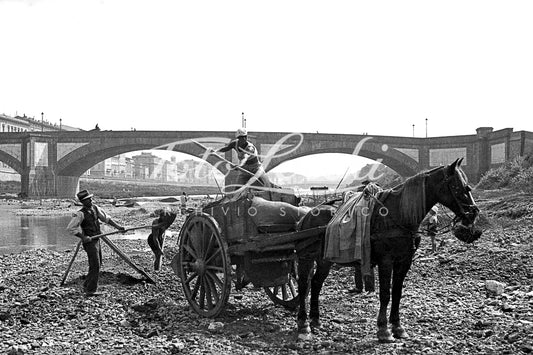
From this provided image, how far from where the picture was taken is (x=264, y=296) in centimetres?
787

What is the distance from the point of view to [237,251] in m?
6.32

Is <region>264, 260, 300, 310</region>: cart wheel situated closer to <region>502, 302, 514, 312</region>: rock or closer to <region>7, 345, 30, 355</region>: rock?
<region>502, 302, 514, 312</region>: rock

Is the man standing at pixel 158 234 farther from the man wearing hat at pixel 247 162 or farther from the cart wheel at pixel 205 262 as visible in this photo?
the man wearing hat at pixel 247 162

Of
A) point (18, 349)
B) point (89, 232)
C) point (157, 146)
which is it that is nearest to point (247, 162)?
point (89, 232)

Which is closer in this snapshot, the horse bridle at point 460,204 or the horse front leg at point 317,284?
the horse bridle at point 460,204

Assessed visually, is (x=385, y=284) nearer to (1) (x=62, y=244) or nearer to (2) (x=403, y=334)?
(2) (x=403, y=334)

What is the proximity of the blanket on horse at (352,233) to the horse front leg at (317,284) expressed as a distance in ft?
0.95

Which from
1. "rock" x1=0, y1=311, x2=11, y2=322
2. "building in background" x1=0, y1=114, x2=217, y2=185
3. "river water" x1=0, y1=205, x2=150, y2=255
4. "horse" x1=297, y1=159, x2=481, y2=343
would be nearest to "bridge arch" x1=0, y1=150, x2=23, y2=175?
"river water" x1=0, y1=205, x2=150, y2=255

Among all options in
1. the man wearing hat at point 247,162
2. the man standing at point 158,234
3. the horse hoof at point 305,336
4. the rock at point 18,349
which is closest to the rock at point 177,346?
the horse hoof at point 305,336

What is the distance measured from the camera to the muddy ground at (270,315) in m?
5.25

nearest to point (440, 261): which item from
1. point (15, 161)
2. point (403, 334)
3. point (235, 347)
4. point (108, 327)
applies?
point (403, 334)

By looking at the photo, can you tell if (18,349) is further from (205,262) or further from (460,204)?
(460,204)

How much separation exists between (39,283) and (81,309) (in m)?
2.38

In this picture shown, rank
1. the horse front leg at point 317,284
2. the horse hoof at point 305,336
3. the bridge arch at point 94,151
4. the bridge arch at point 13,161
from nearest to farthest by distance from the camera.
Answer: the horse hoof at point 305,336, the horse front leg at point 317,284, the bridge arch at point 94,151, the bridge arch at point 13,161
